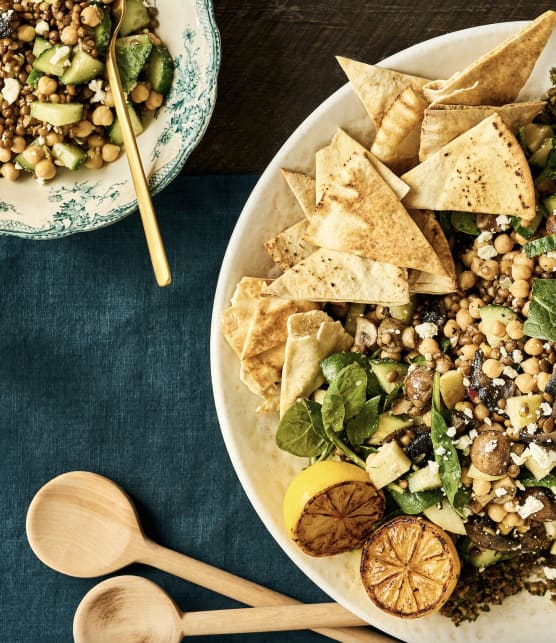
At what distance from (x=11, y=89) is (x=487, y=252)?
1565mm

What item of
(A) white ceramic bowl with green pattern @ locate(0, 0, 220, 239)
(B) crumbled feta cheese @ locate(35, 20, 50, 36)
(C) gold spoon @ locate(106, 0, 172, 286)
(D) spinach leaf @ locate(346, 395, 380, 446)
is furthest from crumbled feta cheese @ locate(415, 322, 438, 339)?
(B) crumbled feta cheese @ locate(35, 20, 50, 36)

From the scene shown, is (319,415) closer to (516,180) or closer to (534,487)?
(534,487)

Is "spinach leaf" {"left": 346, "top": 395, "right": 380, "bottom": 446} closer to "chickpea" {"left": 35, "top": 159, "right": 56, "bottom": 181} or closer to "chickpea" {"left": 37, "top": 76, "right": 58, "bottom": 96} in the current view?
"chickpea" {"left": 35, "top": 159, "right": 56, "bottom": 181}

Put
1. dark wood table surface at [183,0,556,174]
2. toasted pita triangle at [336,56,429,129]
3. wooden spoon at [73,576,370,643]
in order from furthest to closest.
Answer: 1. wooden spoon at [73,576,370,643]
2. dark wood table surface at [183,0,556,174]
3. toasted pita triangle at [336,56,429,129]

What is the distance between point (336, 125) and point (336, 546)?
1.31 meters

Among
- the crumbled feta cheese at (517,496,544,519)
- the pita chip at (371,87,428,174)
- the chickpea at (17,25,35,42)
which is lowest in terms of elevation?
the crumbled feta cheese at (517,496,544,519)

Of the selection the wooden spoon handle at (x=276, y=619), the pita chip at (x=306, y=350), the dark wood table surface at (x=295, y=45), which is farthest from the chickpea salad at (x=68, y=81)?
the wooden spoon handle at (x=276, y=619)

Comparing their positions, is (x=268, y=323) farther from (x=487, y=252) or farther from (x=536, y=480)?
(x=536, y=480)

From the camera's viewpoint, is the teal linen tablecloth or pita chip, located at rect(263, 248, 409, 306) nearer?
pita chip, located at rect(263, 248, 409, 306)

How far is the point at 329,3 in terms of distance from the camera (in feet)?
8.77

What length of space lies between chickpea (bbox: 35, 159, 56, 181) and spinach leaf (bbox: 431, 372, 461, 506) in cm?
138

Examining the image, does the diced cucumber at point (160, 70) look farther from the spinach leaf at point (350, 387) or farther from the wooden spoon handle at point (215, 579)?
the wooden spoon handle at point (215, 579)

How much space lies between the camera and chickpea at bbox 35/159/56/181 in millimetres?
2506

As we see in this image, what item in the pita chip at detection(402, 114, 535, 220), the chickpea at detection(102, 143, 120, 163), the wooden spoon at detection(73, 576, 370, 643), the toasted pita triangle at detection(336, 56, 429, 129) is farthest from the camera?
the wooden spoon at detection(73, 576, 370, 643)
